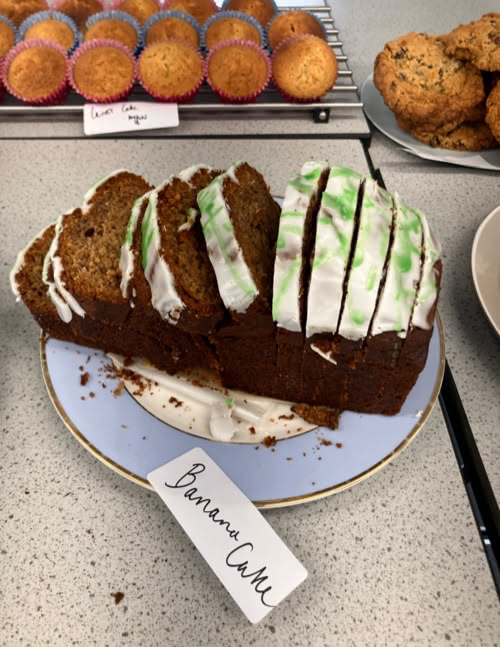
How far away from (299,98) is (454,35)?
502 mm

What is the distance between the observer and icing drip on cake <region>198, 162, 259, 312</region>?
867 mm

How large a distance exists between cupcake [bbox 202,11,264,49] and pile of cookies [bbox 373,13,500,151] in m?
0.49

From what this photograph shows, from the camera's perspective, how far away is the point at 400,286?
0.84m

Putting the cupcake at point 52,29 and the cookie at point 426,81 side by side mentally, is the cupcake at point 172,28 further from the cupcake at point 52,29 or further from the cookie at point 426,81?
the cookie at point 426,81

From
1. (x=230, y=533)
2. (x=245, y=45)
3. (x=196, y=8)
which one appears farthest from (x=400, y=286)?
(x=196, y=8)

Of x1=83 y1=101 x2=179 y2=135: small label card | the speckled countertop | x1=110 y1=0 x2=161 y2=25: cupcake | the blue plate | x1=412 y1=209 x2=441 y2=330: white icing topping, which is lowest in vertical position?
the speckled countertop

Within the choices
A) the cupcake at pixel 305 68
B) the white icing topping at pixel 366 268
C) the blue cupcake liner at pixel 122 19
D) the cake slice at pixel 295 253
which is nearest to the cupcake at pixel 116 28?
the blue cupcake liner at pixel 122 19

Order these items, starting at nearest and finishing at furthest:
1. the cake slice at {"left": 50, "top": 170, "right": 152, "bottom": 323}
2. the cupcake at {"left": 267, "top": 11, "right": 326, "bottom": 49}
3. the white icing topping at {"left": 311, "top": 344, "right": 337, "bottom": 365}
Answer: the white icing topping at {"left": 311, "top": 344, "right": 337, "bottom": 365}, the cake slice at {"left": 50, "top": 170, "right": 152, "bottom": 323}, the cupcake at {"left": 267, "top": 11, "right": 326, "bottom": 49}

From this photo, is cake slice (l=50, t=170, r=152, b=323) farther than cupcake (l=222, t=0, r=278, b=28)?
No

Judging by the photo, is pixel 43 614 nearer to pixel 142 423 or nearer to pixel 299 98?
pixel 142 423

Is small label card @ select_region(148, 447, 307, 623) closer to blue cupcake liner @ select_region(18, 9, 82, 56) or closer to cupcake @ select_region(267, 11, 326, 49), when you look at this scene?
cupcake @ select_region(267, 11, 326, 49)

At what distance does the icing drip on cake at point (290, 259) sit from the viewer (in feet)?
2.73

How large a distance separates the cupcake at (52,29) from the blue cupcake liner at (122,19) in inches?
3.0

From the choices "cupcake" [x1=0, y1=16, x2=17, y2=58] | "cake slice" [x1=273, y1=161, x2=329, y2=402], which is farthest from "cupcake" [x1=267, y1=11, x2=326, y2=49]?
"cake slice" [x1=273, y1=161, x2=329, y2=402]
